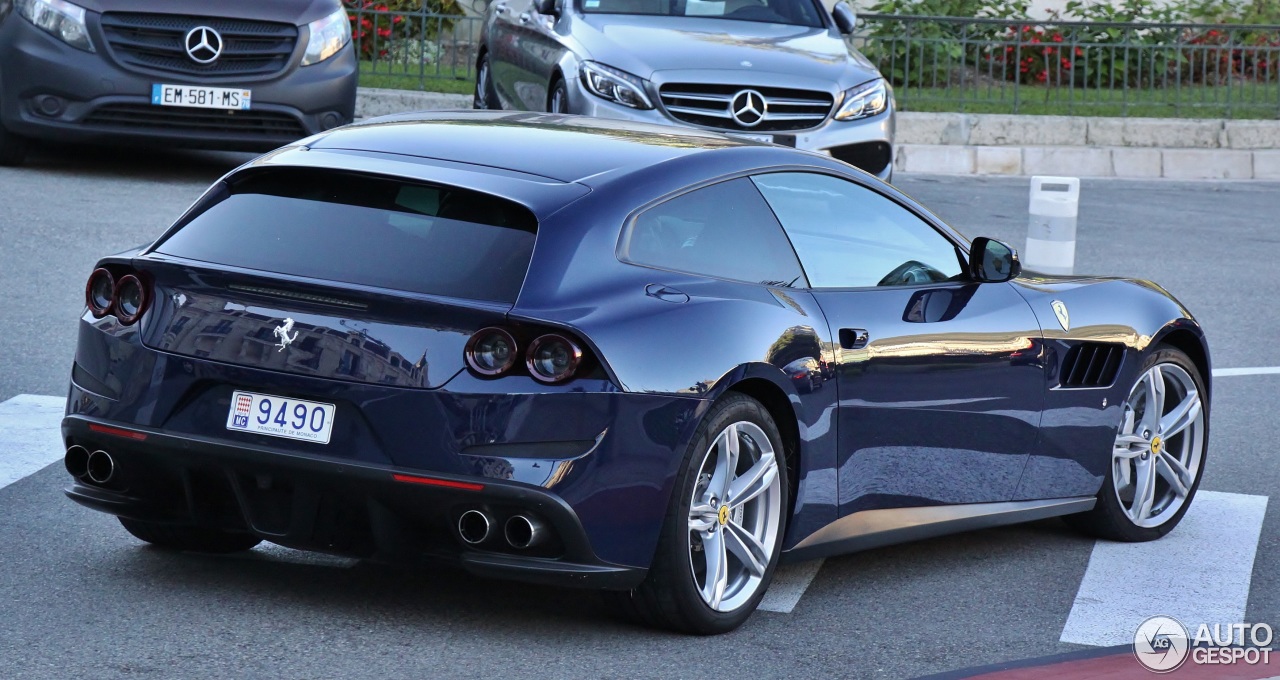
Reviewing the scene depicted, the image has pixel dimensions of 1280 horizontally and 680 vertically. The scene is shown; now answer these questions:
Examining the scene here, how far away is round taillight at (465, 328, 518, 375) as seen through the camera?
15.5 feet

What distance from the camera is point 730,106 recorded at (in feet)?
39.0

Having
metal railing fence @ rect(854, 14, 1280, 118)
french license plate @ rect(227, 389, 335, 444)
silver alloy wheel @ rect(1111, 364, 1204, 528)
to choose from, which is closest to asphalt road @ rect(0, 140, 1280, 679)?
silver alloy wheel @ rect(1111, 364, 1204, 528)

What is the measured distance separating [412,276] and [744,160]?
3.96 ft

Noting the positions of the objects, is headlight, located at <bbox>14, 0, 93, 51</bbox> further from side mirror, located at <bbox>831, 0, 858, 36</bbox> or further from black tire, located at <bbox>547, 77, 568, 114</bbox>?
side mirror, located at <bbox>831, 0, 858, 36</bbox>

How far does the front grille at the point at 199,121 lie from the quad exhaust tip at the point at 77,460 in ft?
25.6

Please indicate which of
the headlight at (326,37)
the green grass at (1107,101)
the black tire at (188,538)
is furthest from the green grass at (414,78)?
the black tire at (188,538)

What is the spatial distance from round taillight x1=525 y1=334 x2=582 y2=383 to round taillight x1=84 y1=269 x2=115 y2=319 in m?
1.23

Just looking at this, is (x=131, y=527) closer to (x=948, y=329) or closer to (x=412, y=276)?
(x=412, y=276)

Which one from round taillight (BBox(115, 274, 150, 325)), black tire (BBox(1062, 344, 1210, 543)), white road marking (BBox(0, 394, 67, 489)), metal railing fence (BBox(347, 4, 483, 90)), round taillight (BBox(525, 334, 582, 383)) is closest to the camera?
round taillight (BBox(525, 334, 582, 383))

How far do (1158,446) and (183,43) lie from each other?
785 centimetres

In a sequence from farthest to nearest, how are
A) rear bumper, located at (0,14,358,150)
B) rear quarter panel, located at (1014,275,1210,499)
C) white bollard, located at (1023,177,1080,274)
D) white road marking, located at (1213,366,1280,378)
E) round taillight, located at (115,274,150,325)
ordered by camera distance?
rear bumper, located at (0,14,358,150), white bollard, located at (1023,177,1080,274), white road marking, located at (1213,366,1280,378), rear quarter panel, located at (1014,275,1210,499), round taillight, located at (115,274,150,325)

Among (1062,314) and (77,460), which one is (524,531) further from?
(1062,314)

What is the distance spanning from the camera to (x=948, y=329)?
19.4 ft

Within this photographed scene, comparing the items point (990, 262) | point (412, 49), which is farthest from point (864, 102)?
point (412, 49)
